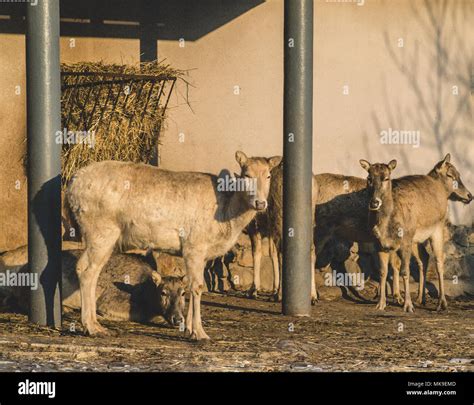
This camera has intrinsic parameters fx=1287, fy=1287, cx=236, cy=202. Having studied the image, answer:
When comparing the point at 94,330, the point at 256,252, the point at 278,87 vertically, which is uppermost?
the point at 278,87

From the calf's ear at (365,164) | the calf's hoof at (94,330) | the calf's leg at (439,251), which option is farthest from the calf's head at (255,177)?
the calf's leg at (439,251)

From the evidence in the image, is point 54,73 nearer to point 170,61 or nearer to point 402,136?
point 170,61

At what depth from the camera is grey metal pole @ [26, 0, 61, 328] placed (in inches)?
567

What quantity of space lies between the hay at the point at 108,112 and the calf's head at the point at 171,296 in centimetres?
239

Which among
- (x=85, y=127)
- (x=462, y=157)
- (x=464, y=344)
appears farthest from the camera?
(x=462, y=157)

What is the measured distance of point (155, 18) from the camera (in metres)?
18.4

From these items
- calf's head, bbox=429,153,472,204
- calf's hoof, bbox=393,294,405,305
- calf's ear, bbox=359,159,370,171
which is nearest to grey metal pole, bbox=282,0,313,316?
calf's ear, bbox=359,159,370,171

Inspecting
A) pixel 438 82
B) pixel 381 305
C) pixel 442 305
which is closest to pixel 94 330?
pixel 381 305

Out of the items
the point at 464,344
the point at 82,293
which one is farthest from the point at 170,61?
the point at 464,344

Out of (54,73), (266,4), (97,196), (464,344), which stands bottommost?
(464,344)

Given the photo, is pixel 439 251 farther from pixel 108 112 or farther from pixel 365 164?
pixel 108 112

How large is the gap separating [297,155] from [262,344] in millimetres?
2895

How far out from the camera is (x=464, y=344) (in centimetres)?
1381

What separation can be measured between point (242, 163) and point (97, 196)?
165 centimetres
